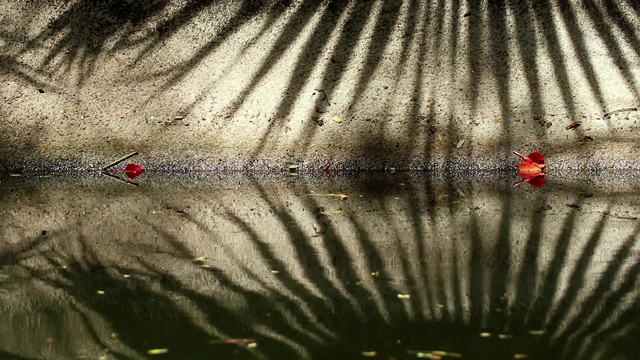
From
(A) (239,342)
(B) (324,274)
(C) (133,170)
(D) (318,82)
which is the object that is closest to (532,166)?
(D) (318,82)

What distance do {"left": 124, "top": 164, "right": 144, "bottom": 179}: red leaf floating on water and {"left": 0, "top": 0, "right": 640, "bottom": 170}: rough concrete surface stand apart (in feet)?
0.47

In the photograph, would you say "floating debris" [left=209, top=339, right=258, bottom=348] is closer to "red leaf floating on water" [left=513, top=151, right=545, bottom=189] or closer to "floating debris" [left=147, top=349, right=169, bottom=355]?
"floating debris" [left=147, top=349, right=169, bottom=355]

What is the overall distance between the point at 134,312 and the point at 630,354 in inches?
69.8

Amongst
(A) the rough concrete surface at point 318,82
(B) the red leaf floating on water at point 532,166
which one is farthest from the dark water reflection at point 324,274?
(A) the rough concrete surface at point 318,82

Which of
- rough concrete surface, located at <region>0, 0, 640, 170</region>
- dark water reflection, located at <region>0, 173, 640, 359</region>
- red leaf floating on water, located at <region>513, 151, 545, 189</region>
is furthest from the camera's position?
→ rough concrete surface, located at <region>0, 0, 640, 170</region>

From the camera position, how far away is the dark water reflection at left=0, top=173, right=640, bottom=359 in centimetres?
301

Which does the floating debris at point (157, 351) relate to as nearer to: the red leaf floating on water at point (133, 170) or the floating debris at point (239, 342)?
the floating debris at point (239, 342)

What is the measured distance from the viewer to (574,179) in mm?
7508

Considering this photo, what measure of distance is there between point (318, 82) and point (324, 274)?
4937mm

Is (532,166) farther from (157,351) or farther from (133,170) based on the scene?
(157,351)

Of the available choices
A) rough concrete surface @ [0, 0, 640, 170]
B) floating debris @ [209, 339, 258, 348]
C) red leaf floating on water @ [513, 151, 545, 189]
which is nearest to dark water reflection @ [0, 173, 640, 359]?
floating debris @ [209, 339, 258, 348]

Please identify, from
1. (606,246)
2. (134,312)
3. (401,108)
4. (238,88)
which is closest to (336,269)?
(134,312)

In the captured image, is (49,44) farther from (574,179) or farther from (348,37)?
(574,179)

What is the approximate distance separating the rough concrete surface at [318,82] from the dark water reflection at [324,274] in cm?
133
